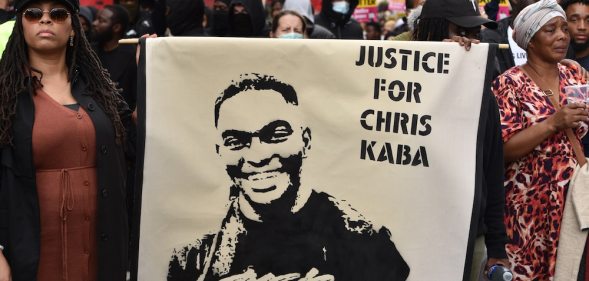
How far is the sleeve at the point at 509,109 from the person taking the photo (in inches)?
188

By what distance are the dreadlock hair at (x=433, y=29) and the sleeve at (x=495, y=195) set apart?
492mm

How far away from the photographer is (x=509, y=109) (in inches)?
189

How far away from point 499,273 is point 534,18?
54.6 inches

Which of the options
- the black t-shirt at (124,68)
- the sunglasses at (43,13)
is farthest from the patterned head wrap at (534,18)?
the black t-shirt at (124,68)

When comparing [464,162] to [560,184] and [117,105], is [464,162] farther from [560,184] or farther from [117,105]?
[117,105]

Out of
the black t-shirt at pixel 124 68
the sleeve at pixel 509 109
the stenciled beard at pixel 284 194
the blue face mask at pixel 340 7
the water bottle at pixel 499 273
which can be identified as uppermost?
the blue face mask at pixel 340 7

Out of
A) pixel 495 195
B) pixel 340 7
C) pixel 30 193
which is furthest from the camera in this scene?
pixel 340 7

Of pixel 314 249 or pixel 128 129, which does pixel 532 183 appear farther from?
pixel 128 129

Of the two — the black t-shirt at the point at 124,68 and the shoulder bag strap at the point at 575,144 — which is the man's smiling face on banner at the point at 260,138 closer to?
the shoulder bag strap at the point at 575,144

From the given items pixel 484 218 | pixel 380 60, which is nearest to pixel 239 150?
pixel 380 60

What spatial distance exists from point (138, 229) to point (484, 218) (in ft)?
5.04

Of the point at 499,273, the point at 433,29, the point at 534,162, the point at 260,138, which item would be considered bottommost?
the point at 499,273

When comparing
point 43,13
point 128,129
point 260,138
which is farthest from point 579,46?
point 43,13

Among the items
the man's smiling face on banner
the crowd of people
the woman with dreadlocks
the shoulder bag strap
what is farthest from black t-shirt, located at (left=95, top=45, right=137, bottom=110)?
the shoulder bag strap
